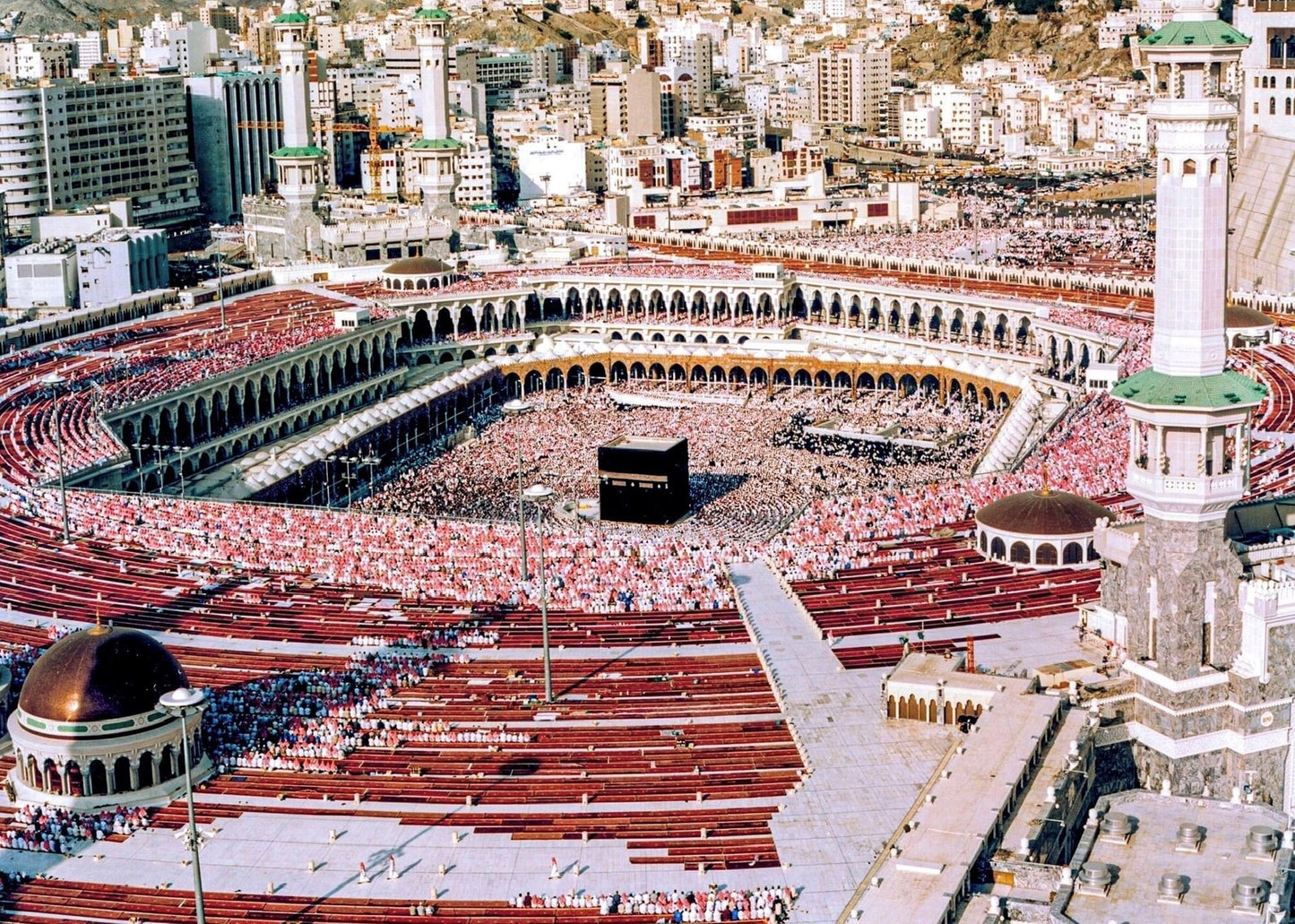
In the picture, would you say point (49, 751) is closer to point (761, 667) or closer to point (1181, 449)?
point (761, 667)

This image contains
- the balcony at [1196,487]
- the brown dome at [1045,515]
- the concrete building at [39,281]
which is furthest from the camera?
the concrete building at [39,281]

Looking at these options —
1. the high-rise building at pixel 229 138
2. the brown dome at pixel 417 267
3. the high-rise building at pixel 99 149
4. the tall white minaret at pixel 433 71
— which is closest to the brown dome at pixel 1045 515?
the brown dome at pixel 417 267

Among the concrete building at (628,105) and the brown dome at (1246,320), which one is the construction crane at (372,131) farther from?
the brown dome at (1246,320)

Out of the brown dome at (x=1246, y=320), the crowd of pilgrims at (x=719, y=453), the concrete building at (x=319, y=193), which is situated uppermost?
the concrete building at (x=319, y=193)

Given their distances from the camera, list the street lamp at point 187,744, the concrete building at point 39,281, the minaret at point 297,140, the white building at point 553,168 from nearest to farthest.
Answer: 1. the street lamp at point 187,744
2. the concrete building at point 39,281
3. the minaret at point 297,140
4. the white building at point 553,168

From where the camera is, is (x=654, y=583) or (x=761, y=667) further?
(x=654, y=583)

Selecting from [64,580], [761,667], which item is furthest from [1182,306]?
[64,580]
